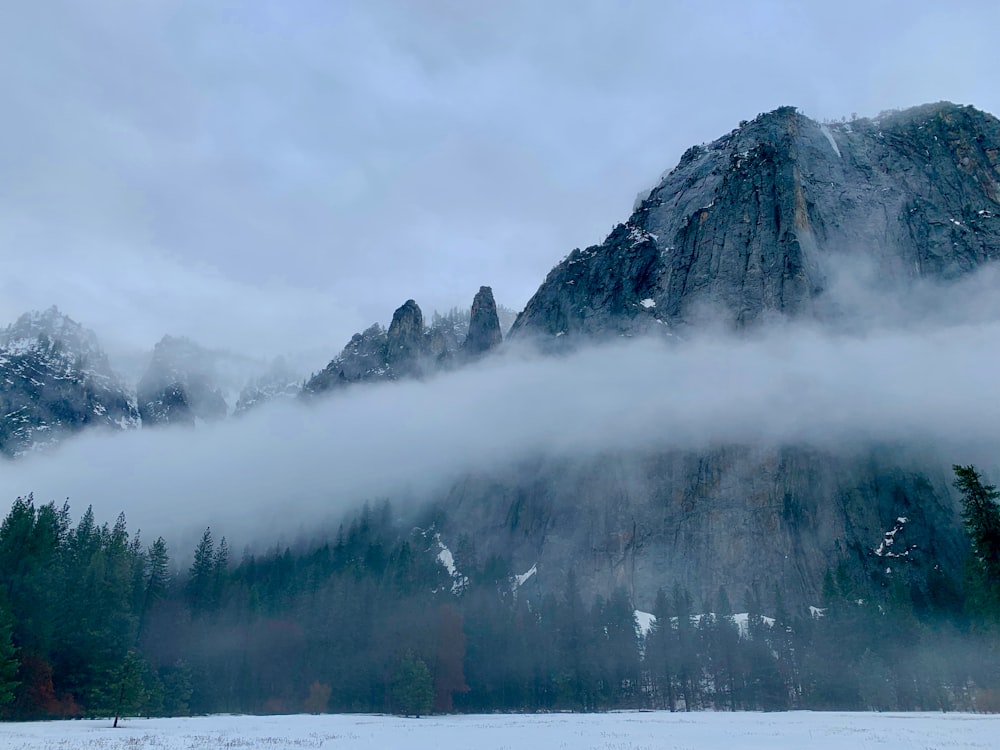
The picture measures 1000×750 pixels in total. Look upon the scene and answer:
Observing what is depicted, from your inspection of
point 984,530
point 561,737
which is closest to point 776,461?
point 984,530

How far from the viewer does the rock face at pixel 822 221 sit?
580 feet

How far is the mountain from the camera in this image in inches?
5497

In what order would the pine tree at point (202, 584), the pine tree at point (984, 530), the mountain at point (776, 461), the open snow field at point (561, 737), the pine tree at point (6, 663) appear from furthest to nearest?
the mountain at point (776, 461) → the pine tree at point (202, 584) → the pine tree at point (6, 663) → the pine tree at point (984, 530) → the open snow field at point (561, 737)

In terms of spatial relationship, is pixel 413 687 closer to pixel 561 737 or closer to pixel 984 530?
pixel 561 737

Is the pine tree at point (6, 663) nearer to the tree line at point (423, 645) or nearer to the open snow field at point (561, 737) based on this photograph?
the tree line at point (423, 645)

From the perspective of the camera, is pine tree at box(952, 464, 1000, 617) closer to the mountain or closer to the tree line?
the tree line

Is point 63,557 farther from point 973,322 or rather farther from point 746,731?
point 973,322

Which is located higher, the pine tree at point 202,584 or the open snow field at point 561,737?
the pine tree at point 202,584

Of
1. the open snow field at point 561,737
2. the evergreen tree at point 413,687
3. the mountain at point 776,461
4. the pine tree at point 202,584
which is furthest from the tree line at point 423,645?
the open snow field at point 561,737

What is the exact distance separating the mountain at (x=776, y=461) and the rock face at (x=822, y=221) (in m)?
0.37

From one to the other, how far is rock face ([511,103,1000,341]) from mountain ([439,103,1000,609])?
37cm

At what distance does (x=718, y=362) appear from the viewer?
178 meters

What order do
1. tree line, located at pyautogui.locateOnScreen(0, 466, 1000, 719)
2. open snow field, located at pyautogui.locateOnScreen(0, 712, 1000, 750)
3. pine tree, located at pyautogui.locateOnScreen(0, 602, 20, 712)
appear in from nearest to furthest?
open snow field, located at pyautogui.locateOnScreen(0, 712, 1000, 750) → pine tree, located at pyautogui.locateOnScreen(0, 602, 20, 712) → tree line, located at pyautogui.locateOnScreen(0, 466, 1000, 719)

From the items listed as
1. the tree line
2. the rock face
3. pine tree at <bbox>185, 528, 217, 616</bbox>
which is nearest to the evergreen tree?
the tree line
